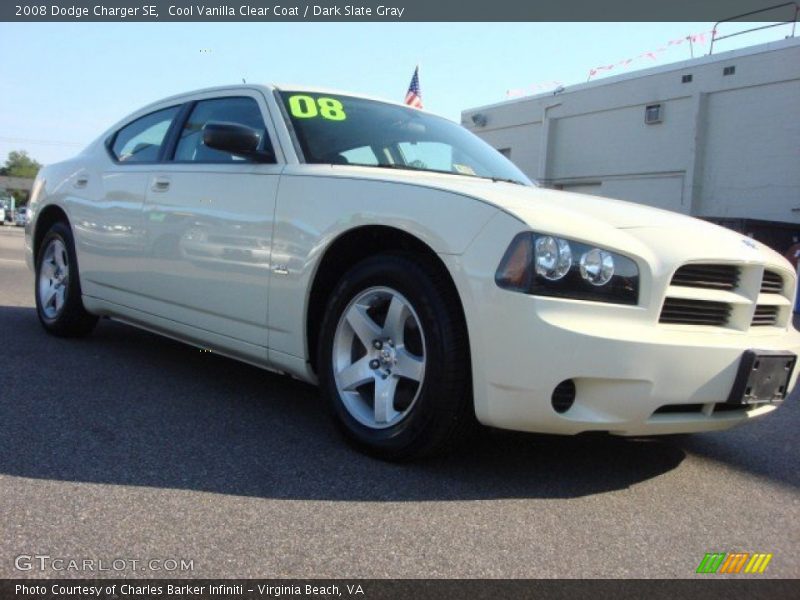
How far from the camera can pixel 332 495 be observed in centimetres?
256

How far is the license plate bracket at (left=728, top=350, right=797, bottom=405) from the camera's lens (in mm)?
2689

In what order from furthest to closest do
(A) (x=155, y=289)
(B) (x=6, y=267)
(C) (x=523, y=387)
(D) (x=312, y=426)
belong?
(B) (x=6, y=267) → (A) (x=155, y=289) → (D) (x=312, y=426) → (C) (x=523, y=387)

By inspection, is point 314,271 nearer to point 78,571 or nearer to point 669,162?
point 78,571

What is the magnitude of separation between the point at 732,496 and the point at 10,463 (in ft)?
9.15

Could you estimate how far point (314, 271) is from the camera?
314cm

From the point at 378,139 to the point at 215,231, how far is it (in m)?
0.96

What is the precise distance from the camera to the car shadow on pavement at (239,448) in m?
2.66

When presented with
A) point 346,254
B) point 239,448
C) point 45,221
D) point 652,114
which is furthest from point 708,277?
point 652,114

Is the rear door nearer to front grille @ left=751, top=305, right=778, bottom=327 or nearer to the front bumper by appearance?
the front bumper

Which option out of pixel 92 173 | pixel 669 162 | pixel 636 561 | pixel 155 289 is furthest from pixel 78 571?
pixel 669 162

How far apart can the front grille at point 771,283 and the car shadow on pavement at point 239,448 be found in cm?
85

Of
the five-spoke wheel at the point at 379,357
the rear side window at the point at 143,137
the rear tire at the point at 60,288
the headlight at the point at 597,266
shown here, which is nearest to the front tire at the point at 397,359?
the five-spoke wheel at the point at 379,357

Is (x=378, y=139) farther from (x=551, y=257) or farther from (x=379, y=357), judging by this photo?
(x=551, y=257)

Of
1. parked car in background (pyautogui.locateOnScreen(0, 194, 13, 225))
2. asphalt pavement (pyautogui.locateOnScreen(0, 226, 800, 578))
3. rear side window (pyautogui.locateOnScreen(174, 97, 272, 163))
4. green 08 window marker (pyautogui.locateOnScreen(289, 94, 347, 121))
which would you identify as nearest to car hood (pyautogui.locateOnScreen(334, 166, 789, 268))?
green 08 window marker (pyautogui.locateOnScreen(289, 94, 347, 121))
